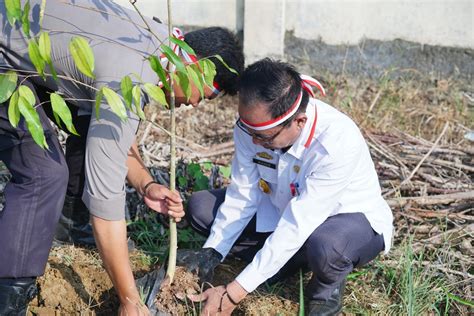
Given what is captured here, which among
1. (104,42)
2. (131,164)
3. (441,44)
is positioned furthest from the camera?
(441,44)

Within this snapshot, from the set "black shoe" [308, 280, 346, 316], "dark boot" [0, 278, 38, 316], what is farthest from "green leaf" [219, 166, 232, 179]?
"dark boot" [0, 278, 38, 316]

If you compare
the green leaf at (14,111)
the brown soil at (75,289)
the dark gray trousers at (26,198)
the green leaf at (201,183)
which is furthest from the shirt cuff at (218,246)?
the green leaf at (14,111)

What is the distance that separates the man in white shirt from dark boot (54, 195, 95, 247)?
712 millimetres

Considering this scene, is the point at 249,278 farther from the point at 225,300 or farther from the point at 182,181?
the point at 182,181

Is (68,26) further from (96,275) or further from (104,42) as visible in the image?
(96,275)

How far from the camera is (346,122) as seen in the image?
2.78 m

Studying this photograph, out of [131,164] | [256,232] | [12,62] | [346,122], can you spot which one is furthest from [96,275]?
[346,122]

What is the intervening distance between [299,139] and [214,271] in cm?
80

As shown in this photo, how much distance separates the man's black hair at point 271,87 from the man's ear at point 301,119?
77 millimetres

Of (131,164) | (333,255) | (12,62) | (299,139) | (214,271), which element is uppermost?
(12,62)

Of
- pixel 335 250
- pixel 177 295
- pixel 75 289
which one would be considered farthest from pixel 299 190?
pixel 75 289

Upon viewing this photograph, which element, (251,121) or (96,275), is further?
(96,275)

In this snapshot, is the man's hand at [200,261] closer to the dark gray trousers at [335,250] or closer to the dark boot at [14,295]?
the dark gray trousers at [335,250]

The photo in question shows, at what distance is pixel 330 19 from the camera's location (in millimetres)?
5504
